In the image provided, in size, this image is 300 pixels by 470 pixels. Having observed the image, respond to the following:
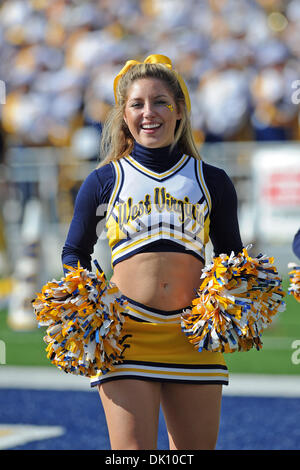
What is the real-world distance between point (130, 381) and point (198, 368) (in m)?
0.22

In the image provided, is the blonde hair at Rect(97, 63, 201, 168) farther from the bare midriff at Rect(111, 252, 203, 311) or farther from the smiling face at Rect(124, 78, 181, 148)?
the bare midriff at Rect(111, 252, 203, 311)

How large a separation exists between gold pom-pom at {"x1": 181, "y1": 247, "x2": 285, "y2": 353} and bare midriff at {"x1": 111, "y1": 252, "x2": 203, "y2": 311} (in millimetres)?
58

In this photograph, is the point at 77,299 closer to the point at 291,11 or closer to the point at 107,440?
the point at 107,440

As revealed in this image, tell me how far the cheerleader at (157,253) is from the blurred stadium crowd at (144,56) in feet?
24.8

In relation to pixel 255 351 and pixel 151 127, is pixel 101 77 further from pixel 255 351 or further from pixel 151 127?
pixel 151 127

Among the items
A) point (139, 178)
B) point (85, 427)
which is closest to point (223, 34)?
point (85, 427)

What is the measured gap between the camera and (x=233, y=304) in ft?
8.12

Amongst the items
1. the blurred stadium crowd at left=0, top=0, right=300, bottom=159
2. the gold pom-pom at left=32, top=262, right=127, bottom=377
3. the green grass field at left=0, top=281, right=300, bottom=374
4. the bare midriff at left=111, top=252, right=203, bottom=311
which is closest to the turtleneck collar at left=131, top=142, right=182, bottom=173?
the bare midriff at left=111, top=252, right=203, bottom=311

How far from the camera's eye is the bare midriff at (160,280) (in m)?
2.58

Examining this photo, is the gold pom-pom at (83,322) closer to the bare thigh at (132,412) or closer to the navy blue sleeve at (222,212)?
the bare thigh at (132,412)

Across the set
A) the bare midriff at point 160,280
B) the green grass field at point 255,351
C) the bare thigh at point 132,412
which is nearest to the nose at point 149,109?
the bare midriff at point 160,280

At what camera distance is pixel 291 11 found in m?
11.0

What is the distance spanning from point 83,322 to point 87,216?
386 millimetres

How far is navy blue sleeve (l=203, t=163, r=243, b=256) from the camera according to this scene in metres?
2.71
